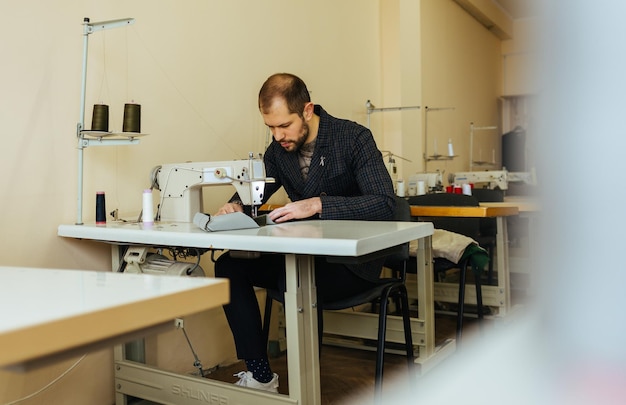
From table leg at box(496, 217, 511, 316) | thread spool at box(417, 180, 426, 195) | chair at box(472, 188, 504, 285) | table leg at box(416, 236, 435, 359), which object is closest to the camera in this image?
table leg at box(416, 236, 435, 359)

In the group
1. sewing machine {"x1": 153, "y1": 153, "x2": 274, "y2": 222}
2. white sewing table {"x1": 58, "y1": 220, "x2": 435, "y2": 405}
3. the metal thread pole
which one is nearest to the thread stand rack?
the metal thread pole

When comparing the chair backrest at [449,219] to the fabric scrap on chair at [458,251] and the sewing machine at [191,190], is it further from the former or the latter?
the sewing machine at [191,190]

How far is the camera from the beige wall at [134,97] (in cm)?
188

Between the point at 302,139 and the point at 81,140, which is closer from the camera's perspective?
the point at 81,140

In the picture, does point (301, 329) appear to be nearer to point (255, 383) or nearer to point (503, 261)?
point (255, 383)

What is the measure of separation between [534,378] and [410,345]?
1.83m

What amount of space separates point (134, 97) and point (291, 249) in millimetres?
1252

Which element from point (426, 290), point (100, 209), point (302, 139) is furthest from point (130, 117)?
point (426, 290)

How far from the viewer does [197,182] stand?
6.09 ft

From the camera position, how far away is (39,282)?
900 mm

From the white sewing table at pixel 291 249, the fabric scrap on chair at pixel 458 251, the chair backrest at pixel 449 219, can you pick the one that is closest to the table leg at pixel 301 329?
the white sewing table at pixel 291 249

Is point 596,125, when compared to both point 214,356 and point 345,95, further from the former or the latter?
point 345,95

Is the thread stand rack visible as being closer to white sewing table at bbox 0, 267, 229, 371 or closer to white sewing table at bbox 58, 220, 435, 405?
white sewing table at bbox 58, 220, 435, 405

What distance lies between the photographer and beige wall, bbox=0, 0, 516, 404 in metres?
1.88
